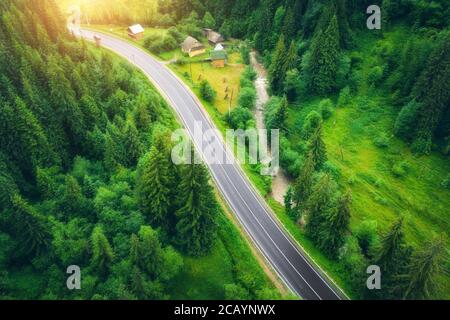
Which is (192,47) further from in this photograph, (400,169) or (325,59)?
(400,169)

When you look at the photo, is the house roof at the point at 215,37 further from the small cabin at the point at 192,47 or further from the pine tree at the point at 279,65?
the pine tree at the point at 279,65

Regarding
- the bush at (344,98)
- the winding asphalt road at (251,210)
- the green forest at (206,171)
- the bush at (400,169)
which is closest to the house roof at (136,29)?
the winding asphalt road at (251,210)

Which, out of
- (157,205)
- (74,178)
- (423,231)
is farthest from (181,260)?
(423,231)

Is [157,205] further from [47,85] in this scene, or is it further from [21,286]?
[47,85]

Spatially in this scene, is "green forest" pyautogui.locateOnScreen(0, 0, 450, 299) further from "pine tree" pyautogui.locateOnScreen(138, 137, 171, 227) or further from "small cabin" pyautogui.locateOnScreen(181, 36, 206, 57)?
"small cabin" pyautogui.locateOnScreen(181, 36, 206, 57)

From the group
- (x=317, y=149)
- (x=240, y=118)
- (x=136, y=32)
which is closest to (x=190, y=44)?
(x=136, y=32)
